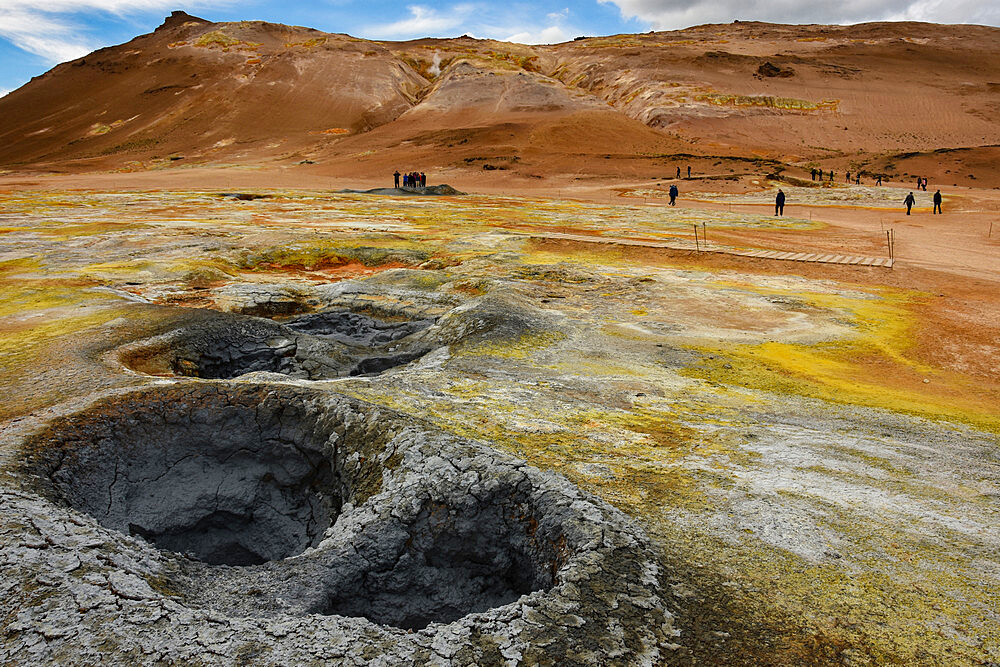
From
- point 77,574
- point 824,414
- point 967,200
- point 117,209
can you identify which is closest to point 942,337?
point 824,414

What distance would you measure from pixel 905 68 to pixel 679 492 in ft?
319

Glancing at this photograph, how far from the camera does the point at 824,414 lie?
22.7ft

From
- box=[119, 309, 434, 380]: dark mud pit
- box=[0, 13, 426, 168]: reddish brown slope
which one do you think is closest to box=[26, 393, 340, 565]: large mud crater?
box=[119, 309, 434, 380]: dark mud pit

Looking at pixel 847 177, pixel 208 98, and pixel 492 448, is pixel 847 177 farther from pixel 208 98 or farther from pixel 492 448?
pixel 208 98

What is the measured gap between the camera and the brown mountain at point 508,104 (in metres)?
59.4

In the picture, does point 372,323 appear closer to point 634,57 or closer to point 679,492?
point 679,492

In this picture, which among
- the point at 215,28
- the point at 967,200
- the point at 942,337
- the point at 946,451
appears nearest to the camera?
the point at 946,451

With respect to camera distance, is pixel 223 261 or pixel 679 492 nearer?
pixel 679 492

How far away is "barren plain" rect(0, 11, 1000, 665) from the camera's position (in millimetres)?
3420

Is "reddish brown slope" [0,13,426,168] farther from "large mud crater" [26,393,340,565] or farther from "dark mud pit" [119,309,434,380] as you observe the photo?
"large mud crater" [26,393,340,565]

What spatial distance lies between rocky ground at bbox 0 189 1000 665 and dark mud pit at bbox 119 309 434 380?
0.05m

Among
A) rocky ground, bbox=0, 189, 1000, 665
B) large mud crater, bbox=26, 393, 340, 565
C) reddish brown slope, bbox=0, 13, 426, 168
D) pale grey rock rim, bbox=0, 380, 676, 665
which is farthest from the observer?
reddish brown slope, bbox=0, 13, 426, 168

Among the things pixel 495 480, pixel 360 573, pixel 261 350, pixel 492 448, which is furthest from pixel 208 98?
pixel 360 573

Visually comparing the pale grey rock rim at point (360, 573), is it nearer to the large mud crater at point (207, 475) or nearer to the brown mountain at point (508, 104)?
the large mud crater at point (207, 475)
